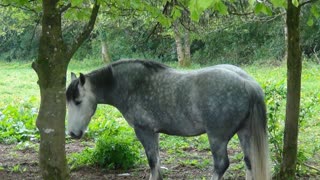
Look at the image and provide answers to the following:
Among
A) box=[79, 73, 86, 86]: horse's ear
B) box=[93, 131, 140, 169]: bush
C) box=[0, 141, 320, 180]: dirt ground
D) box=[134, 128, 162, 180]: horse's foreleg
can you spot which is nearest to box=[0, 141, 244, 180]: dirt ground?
box=[0, 141, 320, 180]: dirt ground

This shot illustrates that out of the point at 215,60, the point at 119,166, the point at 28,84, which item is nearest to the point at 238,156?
the point at 119,166

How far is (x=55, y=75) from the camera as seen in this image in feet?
16.8

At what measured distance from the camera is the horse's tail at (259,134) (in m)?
5.33

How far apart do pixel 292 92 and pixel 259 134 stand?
59 cm

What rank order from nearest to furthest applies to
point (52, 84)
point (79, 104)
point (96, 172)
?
1. point (52, 84)
2. point (79, 104)
3. point (96, 172)

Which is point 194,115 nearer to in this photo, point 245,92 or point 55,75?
point 245,92

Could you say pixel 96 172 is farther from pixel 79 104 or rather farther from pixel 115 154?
pixel 79 104

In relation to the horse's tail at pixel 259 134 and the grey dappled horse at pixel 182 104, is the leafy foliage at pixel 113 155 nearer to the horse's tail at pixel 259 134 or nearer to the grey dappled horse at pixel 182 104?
the grey dappled horse at pixel 182 104

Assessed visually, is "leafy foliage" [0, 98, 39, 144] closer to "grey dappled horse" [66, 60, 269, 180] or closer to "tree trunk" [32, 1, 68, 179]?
"grey dappled horse" [66, 60, 269, 180]

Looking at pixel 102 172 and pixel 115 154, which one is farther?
pixel 115 154

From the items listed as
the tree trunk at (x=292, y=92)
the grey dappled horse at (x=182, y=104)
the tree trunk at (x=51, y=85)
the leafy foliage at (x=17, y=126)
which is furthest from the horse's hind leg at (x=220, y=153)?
the leafy foliage at (x=17, y=126)

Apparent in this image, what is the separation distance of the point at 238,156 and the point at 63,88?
130 inches

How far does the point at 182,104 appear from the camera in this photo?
5645 mm

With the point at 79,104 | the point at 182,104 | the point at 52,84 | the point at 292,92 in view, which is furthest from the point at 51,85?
the point at 292,92
